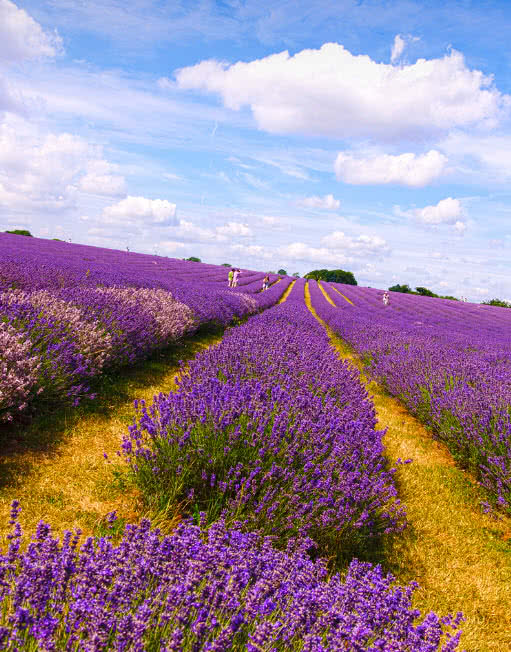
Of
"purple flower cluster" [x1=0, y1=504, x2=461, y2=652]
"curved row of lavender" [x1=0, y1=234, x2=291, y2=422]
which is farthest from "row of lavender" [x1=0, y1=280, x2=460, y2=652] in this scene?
"curved row of lavender" [x1=0, y1=234, x2=291, y2=422]

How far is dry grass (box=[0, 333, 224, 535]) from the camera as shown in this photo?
2.38 meters

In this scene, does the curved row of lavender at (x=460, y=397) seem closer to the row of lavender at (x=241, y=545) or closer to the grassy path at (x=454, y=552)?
the grassy path at (x=454, y=552)

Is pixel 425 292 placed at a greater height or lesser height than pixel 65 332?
greater

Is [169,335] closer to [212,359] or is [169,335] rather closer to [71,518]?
[212,359]

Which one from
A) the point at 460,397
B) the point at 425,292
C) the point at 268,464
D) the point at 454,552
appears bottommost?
the point at 454,552

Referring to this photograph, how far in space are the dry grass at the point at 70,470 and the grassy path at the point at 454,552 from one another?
6.01 feet

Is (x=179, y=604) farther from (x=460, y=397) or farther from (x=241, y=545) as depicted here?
(x=460, y=397)

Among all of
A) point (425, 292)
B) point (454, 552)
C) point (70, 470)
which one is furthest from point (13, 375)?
point (425, 292)

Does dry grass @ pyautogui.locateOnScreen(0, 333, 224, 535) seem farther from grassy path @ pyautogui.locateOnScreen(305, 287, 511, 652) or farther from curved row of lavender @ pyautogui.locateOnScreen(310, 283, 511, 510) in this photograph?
curved row of lavender @ pyautogui.locateOnScreen(310, 283, 511, 510)

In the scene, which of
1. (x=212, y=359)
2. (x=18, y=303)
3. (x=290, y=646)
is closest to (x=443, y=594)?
(x=290, y=646)

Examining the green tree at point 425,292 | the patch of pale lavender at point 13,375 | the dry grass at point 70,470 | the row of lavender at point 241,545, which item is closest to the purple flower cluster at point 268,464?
the row of lavender at point 241,545

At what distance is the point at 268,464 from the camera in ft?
8.55

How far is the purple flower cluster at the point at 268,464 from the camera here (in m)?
2.30

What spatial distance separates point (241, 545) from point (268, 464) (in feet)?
3.15
